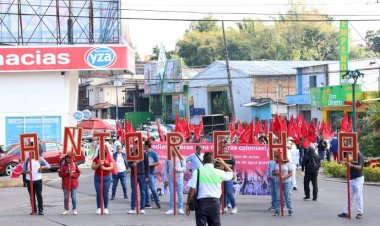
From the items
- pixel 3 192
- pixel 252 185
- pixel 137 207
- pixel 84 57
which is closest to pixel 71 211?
pixel 137 207

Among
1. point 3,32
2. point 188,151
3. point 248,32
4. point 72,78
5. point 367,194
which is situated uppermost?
point 248,32

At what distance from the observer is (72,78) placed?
37.1 meters

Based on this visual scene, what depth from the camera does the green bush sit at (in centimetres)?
2612

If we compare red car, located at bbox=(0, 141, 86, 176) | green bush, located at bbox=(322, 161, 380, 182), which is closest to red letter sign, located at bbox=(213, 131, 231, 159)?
green bush, located at bbox=(322, 161, 380, 182)

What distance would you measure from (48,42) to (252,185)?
1045 inches

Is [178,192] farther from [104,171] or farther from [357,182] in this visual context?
[357,182]

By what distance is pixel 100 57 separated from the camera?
3441 centimetres

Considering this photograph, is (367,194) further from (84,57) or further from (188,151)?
(84,57)

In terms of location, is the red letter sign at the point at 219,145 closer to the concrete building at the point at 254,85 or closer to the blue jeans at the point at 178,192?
the blue jeans at the point at 178,192

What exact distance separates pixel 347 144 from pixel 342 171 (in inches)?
491

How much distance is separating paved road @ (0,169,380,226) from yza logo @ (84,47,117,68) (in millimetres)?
12824

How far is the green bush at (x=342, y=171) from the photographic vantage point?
26125 millimetres

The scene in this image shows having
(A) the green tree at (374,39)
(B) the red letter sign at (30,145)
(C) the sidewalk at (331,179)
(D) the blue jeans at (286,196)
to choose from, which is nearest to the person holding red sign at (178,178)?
(D) the blue jeans at (286,196)

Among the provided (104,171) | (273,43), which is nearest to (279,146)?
(104,171)
